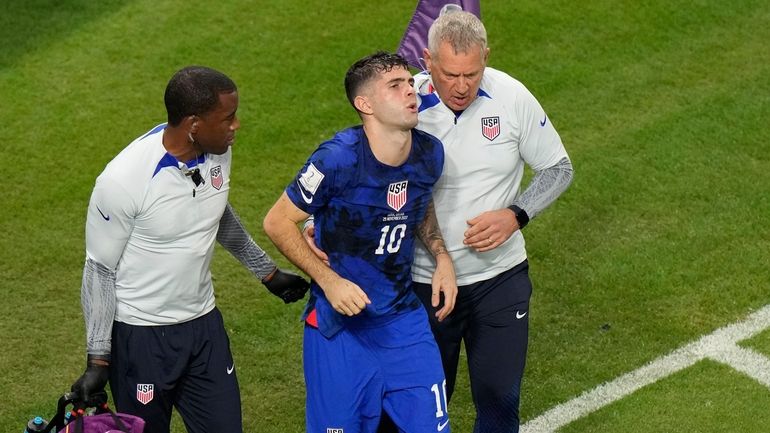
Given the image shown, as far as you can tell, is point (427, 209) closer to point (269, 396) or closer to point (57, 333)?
point (269, 396)

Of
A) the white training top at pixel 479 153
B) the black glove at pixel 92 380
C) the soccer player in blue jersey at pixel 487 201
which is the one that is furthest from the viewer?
the white training top at pixel 479 153

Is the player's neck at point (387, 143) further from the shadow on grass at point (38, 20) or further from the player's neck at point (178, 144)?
the shadow on grass at point (38, 20)

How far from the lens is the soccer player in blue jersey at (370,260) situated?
6.04m

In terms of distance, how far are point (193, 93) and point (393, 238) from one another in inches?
42.4

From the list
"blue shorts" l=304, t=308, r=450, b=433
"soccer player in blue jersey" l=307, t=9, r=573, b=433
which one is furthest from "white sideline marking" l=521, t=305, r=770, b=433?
"blue shorts" l=304, t=308, r=450, b=433

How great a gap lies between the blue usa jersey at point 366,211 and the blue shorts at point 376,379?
0.08 meters

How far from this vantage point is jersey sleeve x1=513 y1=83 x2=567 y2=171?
676 cm

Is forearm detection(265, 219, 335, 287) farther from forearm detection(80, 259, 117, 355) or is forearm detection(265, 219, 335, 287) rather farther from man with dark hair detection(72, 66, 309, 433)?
forearm detection(80, 259, 117, 355)

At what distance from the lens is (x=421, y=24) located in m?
7.99

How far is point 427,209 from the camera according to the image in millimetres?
6469

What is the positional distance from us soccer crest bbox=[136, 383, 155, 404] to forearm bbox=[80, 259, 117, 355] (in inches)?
10.4

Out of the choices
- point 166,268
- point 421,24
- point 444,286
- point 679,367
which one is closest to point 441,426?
point 444,286

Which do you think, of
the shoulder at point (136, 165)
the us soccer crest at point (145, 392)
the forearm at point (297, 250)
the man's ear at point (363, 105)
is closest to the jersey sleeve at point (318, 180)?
the forearm at point (297, 250)

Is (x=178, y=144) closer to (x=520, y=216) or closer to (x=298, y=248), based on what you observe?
(x=298, y=248)
